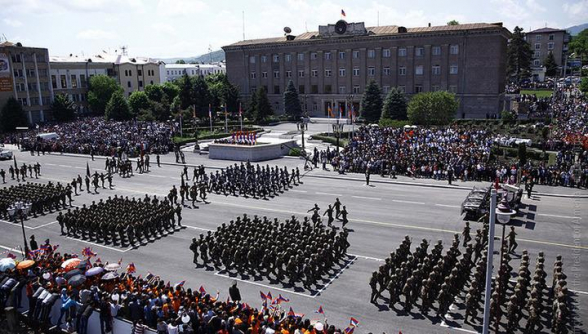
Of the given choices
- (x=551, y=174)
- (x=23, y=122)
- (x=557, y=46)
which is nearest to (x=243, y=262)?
(x=551, y=174)

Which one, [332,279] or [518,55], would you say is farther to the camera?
[518,55]

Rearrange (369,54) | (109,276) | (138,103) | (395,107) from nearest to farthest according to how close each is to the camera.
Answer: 1. (109,276)
2. (395,107)
3. (369,54)
4. (138,103)

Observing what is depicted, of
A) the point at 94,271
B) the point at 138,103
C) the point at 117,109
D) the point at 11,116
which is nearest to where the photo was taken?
the point at 94,271

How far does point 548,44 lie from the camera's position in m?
125

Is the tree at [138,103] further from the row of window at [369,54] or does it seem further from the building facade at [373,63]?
the row of window at [369,54]

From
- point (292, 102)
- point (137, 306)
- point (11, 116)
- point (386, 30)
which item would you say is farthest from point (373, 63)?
point (137, 306)

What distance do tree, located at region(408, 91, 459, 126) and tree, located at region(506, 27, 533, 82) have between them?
197 ft

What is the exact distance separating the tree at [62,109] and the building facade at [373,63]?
28.7m

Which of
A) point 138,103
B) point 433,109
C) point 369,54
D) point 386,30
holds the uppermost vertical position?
point 386,30

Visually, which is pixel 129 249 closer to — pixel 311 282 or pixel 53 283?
pixel 53 283

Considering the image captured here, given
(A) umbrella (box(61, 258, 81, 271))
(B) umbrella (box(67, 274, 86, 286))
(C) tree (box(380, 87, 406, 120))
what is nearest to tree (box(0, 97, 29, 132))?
(C) tree (box(380, 87, 406, 120))

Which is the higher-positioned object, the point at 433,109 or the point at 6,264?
the point at 433,109

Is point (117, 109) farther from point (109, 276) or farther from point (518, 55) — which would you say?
point (518, 55)

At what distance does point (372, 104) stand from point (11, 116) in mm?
54332
